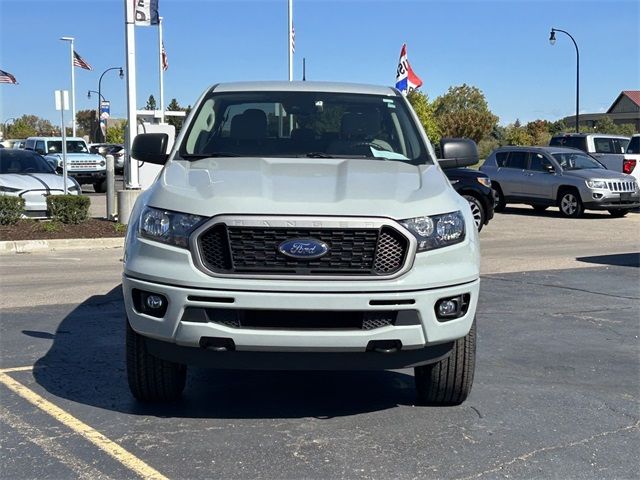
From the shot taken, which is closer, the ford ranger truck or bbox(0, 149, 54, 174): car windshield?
the ford ranger truck

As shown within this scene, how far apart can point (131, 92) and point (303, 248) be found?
42.6 feet

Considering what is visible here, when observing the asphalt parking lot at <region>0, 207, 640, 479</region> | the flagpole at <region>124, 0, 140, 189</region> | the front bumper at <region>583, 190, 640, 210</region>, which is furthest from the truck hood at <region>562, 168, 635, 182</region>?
the asphalt parking lot at <region>0, 207, 640, 479</region>

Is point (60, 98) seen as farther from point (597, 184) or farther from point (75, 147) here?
point (75, 147)

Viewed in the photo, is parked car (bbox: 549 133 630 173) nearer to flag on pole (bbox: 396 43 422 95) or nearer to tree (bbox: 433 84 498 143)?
flag on pole (bbox: 396 43 422 95)

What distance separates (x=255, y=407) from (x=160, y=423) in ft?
1.93

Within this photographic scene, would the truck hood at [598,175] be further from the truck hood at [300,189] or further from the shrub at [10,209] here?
the truck hood at [300,189]

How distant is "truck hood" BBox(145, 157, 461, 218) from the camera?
420cm

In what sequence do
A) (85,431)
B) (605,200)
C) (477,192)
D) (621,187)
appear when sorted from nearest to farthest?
(85,431)
(477,192)
(605,200)
(621,187)

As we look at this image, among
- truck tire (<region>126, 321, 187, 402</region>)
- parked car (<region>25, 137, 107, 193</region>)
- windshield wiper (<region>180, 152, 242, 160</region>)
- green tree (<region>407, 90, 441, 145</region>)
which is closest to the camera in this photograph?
truck tire (<region>126, 321, 187, 402</region>)

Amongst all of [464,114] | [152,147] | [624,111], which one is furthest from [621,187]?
[624,111]

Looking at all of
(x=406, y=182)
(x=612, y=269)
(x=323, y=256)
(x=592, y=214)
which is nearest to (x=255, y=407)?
(x=323, y=256)

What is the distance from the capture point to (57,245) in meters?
13.4

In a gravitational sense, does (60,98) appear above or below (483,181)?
above

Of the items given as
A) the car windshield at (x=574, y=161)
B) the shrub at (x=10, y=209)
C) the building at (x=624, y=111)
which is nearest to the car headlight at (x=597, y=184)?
the car windshield at (x=574, y=161)
